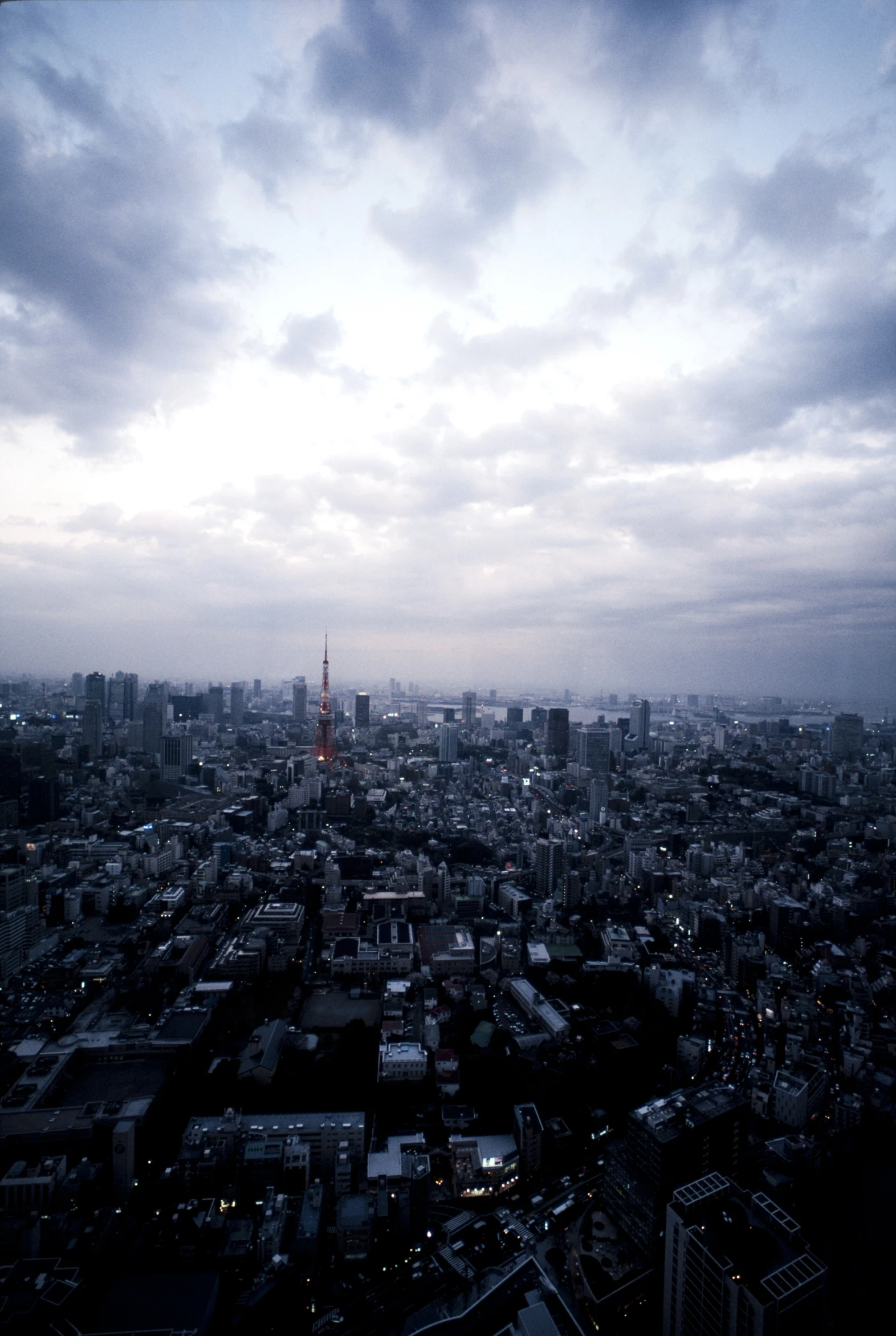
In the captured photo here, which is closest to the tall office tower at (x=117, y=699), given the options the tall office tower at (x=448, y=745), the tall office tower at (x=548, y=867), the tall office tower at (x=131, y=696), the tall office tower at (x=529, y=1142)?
the tall office tower at (x=131, y=696)

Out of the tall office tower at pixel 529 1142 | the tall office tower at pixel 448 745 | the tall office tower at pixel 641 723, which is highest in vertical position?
the tall office tower at pixel 641 723

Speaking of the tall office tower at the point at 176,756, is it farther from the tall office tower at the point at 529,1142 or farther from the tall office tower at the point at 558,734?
the tall office tower at the point at 529,1142

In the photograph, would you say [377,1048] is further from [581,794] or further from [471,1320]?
[581,794]

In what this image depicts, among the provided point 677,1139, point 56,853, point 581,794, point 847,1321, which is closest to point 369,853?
point 56,853

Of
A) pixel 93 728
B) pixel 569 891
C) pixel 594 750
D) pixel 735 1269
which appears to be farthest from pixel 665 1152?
pixel 93 728

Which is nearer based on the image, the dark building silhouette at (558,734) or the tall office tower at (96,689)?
the tall office tower at (96,689)

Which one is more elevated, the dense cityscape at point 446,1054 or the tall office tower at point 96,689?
the tall office tower at point 96,689

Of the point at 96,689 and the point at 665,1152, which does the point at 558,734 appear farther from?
the point at 665,1152

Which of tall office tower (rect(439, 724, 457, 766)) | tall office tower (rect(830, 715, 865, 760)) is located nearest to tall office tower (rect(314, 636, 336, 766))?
tall office tower (rect(439, 724, 457, 766))
